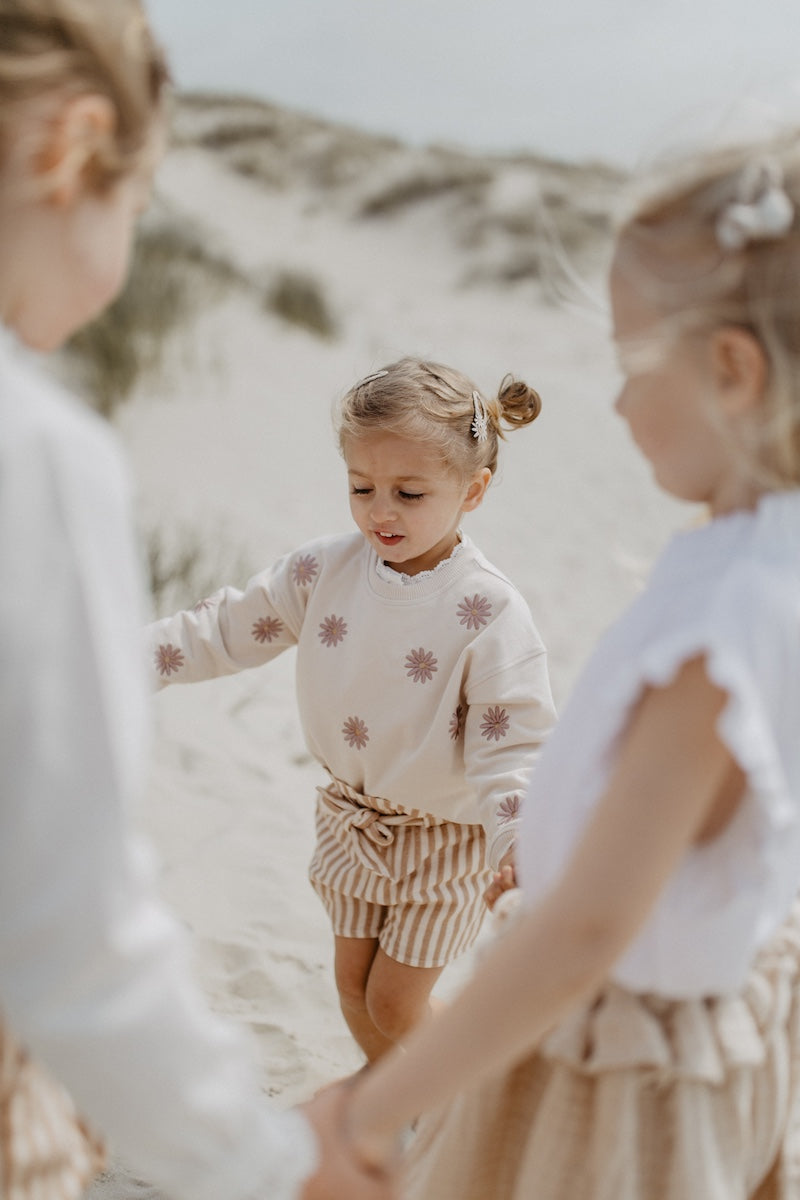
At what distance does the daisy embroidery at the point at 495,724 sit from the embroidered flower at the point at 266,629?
1.67 feet

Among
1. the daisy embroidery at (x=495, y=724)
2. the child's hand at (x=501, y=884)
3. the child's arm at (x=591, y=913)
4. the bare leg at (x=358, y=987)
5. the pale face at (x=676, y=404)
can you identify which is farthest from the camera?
the bare leg at (x=358, y=987)

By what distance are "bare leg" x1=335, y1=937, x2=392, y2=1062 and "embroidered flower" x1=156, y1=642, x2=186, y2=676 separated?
71cm

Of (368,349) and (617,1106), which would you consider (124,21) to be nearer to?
(617,1106)

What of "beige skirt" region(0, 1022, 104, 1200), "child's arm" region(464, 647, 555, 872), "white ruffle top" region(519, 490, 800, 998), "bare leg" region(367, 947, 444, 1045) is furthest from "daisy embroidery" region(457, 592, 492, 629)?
"beige skirt" region(0, 1022, 104, 1200)

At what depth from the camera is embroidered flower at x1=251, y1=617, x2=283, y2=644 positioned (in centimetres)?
239

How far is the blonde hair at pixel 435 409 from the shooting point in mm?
2270

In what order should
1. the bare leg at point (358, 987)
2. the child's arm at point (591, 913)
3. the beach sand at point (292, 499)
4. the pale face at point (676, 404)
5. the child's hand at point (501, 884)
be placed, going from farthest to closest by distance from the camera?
the beach sand at point (292, 499) < the bare leg at point (358, 987) < the child's hand at point (501, 884) < the pale face at point (676, 404) < the child's arm at point (591, 913)

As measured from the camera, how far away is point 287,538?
6.93 meters

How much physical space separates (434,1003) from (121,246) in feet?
6.50

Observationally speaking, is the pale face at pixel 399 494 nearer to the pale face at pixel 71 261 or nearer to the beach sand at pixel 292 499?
the beach sand at pixel 292 499

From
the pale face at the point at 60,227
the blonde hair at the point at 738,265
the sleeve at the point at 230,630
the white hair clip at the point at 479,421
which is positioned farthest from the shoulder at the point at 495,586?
the pale face at the point at 60,227

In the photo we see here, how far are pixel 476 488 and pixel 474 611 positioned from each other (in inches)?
12.4

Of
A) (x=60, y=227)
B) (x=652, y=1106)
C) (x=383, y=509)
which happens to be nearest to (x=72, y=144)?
(x=60, y=227)

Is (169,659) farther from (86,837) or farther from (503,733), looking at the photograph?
(86,837)
